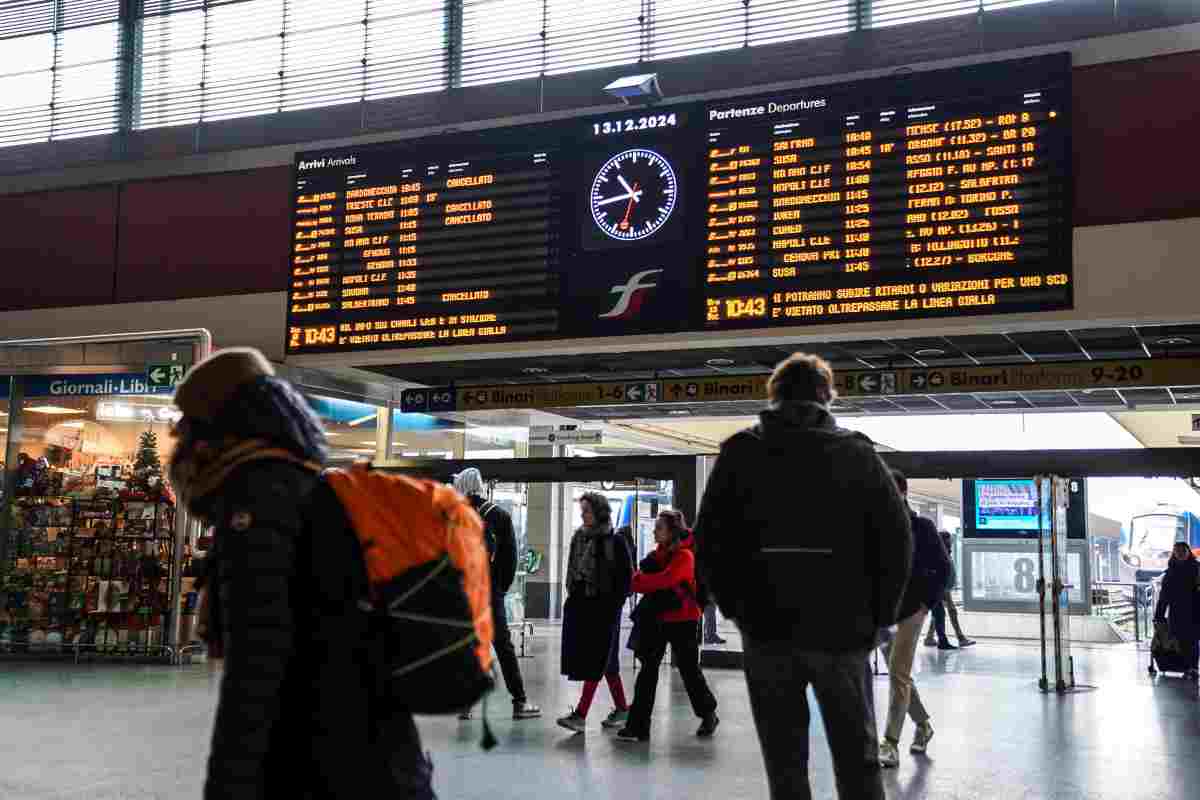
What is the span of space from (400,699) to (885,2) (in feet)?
31.5

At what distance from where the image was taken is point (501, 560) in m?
8.27

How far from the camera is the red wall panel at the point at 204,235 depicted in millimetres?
12328

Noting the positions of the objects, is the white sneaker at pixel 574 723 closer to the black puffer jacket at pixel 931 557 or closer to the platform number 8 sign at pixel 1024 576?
the black puffer jacket at pixel 931 557

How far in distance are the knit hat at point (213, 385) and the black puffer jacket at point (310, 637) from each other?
0.62ft

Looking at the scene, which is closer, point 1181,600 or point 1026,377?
point 1026,377

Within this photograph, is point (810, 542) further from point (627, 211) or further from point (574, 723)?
point (627, 211)

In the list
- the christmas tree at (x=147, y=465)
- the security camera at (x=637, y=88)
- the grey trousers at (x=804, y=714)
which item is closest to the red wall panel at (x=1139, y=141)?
the security camera at (x=637, y=88)

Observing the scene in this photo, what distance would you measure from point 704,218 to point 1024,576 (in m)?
12.4

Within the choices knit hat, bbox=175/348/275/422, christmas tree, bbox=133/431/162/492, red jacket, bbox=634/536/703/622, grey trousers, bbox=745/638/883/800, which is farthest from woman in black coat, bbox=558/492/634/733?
knit hat, bbox=175/348/275/422

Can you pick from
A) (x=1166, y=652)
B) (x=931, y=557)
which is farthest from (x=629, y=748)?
(x=1166, y=652)

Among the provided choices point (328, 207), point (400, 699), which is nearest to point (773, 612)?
point (400, 699)

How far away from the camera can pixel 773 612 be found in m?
3.09

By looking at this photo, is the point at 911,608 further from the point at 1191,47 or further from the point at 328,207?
the point at 328,207

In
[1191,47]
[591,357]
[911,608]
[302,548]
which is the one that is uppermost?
[1191,47]
